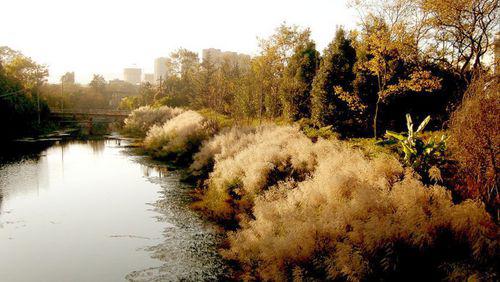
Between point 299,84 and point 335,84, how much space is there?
4.37 meters

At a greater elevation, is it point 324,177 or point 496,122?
point 496,122

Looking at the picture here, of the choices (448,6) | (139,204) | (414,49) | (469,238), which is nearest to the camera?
(469,238)

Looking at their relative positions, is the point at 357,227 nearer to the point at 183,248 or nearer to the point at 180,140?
the point at 183,248

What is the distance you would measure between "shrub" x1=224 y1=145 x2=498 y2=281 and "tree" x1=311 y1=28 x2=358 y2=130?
11.8 meters

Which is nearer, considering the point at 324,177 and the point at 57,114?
the point at 324,177

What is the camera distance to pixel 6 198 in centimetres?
1719

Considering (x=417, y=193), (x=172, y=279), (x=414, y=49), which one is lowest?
(x=172, y=279)

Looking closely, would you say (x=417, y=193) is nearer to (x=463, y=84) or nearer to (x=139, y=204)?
(x=139, y=204)

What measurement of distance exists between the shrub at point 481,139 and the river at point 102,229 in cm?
639

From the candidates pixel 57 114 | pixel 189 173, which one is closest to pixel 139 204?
pixel 189 173

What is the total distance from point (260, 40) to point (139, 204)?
2139 cm

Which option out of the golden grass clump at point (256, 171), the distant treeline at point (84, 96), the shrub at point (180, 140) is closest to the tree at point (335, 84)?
the golden grass clump at point (256, 171)

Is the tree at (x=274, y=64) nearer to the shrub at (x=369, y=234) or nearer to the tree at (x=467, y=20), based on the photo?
the tree at (x=467, y=20)

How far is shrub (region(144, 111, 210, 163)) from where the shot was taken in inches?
1064
